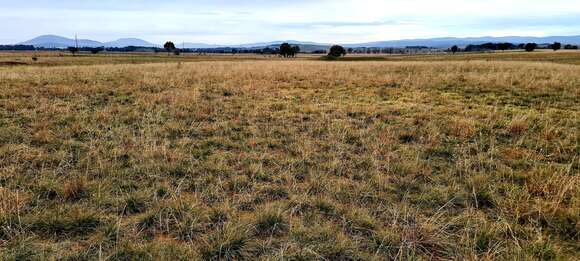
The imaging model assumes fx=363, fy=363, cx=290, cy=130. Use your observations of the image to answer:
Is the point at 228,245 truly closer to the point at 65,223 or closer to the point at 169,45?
the point at 65,223

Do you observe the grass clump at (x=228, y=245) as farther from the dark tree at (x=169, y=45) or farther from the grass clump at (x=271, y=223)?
the dark tree at (x=169, y=45)

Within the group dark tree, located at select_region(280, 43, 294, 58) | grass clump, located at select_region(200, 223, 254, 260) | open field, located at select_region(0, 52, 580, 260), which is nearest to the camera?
grass clump, located at select_region(200, 223, 254, 260)

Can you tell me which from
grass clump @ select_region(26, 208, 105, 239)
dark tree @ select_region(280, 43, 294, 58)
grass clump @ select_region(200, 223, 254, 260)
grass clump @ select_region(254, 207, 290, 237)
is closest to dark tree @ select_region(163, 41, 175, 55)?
dark tree @ select_region(280, 43, 294, 58)

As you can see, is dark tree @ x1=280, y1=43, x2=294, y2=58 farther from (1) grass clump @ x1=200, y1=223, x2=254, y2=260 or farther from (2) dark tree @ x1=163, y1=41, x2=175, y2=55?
(1) grass clump @ x1=200, y1=223, x2=254, y2=260

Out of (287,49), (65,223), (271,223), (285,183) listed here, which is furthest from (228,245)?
(287,49)

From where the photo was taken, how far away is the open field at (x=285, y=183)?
326cm

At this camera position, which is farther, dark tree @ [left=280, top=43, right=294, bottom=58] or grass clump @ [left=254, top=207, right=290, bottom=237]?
dark tree @ [left=280, top=43, right=294, bottom=58]

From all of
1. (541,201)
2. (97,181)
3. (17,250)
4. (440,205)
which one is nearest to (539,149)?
(541,201)

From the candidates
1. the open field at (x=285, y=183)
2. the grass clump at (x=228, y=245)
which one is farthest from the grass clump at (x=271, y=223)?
the grass clump at (x=228, y=245)

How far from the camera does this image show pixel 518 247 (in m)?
3.12

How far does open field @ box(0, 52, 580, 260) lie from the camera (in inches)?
128

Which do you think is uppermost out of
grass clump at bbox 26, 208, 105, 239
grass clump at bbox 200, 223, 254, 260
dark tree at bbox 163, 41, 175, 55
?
dark tree at bbox 163, 41, 175, 55

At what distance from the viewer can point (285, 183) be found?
15.3 feet

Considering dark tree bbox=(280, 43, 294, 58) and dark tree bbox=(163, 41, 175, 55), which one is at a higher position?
dark tree bbox=(163, 41, 175, 55)
